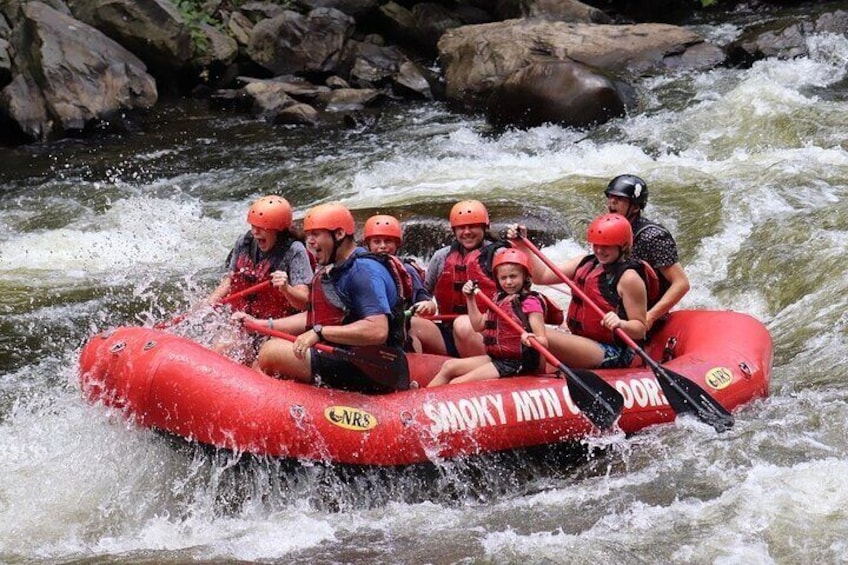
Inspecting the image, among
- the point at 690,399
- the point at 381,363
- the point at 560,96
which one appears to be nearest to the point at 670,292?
the point at 690,399

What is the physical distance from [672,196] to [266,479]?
571cm

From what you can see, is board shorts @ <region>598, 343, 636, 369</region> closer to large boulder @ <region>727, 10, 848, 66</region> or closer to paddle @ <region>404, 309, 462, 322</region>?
paddle @ <region>404, 309, 462, 322</region>

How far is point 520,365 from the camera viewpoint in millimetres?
5773

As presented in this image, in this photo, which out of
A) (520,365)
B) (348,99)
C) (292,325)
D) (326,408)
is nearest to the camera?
(326,408)

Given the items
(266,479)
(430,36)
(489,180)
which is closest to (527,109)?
(489,180)

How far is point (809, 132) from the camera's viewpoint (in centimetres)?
1089

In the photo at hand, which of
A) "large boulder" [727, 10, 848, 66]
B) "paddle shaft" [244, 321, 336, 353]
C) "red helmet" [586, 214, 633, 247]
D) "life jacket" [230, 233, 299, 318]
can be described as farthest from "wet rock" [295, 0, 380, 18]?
"paddle shaft" [244, 321, 336, 353]

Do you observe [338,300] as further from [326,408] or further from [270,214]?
[270,214]

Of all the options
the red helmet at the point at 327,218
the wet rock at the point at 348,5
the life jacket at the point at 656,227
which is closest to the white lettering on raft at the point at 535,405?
the life jacket at the point at 656,227

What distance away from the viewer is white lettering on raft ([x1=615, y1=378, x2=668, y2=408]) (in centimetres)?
562

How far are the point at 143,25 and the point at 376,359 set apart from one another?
34.4ft

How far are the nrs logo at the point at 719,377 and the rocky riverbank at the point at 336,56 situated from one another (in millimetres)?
6546

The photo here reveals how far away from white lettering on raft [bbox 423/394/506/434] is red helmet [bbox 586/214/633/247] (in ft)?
3.57

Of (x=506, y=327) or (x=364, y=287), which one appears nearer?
(x=364, y=287)
